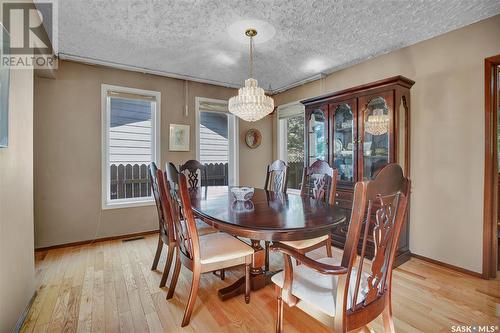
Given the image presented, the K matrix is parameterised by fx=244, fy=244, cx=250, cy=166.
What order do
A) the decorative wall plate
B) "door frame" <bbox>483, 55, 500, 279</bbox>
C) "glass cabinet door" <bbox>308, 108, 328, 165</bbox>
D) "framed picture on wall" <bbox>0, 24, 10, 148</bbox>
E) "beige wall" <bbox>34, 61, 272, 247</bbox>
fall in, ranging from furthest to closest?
the decorative wall plate → "glass cabinet door" <bbox>308, 108, 328, 165</bbox> → "beige wall" <bbox>34, 61, 272, 247</bbox> → "door frame" <bbox>483, 55, 500, 279</bbox> → "framed picture on wall" <bbox>0, 24, 10, 148</bbox>

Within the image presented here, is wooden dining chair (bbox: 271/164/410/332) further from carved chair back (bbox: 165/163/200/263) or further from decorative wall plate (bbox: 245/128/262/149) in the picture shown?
decorative wall plate (bbox: 245/128/262/149)

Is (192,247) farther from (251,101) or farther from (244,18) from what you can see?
(244,18)

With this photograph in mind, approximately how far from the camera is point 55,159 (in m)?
3.11

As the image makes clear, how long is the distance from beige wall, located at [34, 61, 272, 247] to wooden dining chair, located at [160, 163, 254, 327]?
204cm

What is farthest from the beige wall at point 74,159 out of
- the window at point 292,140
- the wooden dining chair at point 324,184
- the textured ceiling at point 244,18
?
the wooden dining chair at point 324,184

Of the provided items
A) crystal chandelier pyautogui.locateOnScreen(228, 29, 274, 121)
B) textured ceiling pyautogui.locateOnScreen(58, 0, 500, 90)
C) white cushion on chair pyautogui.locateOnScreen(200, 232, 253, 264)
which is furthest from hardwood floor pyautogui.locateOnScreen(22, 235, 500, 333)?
A: textured ceiling pyautogui.locateOnScreen(58, 0, 500, 90)

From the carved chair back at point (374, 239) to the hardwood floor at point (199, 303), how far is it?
0.63 m

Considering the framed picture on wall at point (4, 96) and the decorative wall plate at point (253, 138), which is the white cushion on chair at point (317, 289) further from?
the decorative wall plate at point (253, 138)

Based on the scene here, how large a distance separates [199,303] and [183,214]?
82 cm

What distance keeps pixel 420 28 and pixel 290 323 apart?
294cm

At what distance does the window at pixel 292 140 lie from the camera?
4.44 meters

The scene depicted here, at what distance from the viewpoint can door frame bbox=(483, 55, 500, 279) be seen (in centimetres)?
223

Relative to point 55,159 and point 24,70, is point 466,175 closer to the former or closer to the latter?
point 24,70

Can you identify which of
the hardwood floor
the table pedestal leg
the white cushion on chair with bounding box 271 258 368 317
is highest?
the white cushion on chair with bounding box 271 258 368 317
